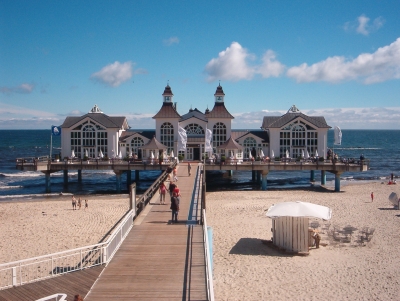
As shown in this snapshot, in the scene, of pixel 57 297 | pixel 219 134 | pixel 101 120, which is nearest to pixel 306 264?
pixel 57 297

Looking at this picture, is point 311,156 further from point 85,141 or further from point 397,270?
point 397,270

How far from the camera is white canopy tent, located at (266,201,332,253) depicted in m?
16.5

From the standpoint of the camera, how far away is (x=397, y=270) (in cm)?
1505

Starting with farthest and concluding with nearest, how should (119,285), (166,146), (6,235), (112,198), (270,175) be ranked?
1. (270,175)
2. (166,146)
3. (112,198)
4. (6,235)
5. (119,285)

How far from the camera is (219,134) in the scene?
136 ft

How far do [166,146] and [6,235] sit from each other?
2113 centimetres

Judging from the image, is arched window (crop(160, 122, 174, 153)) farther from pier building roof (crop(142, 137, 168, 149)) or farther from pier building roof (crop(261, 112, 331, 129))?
pier building roof (crop(261, 112, 331, 129))

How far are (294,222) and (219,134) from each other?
2526 centimetres

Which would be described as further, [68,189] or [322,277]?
[68,189]

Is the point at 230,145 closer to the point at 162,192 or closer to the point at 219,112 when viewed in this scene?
the point at 219,112

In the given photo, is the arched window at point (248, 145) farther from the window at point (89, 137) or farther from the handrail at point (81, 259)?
the handrail at point (81, 259)

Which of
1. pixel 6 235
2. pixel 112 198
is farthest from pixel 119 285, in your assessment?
pixel 112 198

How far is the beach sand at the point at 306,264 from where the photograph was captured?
13.0 meters

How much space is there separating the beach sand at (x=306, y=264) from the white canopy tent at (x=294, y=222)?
488 mm
